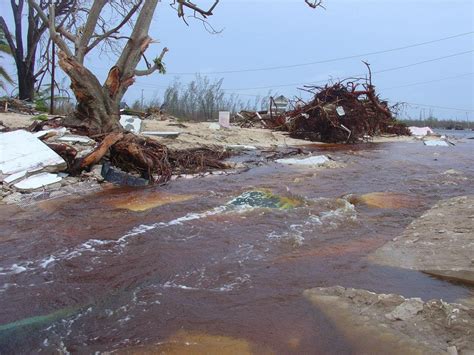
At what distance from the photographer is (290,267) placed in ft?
10.6

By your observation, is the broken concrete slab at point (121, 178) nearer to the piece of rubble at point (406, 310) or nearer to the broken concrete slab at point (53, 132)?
the broken concrete slab at point (53, 132)

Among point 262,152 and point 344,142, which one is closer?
point 262,152

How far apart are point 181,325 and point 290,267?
1.06 metres

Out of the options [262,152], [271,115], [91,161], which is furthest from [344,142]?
[91,161]

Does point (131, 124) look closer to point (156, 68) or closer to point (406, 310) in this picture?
point (156, 68)

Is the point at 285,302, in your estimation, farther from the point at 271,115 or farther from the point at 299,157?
the point at 271,115

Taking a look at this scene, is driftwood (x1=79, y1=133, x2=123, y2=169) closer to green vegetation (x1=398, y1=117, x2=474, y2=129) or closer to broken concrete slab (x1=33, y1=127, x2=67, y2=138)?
broken concrete slab (x1=33, y1=127, x2=67, y2=138)

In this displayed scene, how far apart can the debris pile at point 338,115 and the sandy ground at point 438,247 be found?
1078 centimetres

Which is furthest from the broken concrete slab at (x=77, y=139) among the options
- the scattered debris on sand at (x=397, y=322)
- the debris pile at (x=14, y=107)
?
the debris pile at (x=14, y=107)

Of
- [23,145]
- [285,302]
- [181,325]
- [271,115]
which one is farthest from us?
[271,115]

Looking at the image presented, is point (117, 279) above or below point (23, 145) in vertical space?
below

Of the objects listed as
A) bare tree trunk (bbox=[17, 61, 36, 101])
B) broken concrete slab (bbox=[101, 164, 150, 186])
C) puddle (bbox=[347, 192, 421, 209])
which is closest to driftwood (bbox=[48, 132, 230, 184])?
broken concrete slab (bbox=[101, 164, 150, 186])

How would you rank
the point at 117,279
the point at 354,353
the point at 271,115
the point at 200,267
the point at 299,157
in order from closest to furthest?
the point at 354,353 → the point at 117,279 → the point at 200,267 → the point at 299,157 → the point at 271,115

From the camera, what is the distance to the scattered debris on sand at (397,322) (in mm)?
2102
